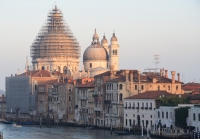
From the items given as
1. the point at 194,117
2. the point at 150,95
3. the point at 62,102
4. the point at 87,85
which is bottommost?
the point at 194,117

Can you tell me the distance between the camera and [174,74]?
66438 mm

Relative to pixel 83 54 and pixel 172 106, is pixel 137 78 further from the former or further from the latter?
pixel 83 54

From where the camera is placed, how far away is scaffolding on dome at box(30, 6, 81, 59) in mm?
108688

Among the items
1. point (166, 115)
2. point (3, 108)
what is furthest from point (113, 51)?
point (166, 115)

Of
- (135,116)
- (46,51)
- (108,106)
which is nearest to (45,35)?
(46,51)

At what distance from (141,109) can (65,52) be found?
4842cm

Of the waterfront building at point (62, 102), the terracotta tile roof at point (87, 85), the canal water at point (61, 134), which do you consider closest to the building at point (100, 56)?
the waterfront building at point (62, 102)

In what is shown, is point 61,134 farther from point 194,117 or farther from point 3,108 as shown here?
point 3,108

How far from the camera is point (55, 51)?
108750 millimetres

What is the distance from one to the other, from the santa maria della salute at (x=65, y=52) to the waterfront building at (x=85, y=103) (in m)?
26.8

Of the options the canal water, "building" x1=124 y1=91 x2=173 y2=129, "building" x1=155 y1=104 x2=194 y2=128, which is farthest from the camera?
"building" x1=124 y1=91 x2=173 y2=129

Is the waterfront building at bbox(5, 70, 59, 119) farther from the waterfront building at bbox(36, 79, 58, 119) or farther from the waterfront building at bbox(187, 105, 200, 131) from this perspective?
the waterfront building at bbox(187, 105, 200, 131)

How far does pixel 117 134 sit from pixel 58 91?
2369 centimetres

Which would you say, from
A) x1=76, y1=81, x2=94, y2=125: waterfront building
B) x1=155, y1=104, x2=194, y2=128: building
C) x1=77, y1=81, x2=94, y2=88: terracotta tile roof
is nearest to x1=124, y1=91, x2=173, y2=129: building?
x1=155, y1=104, x2=194, y2=128: building
